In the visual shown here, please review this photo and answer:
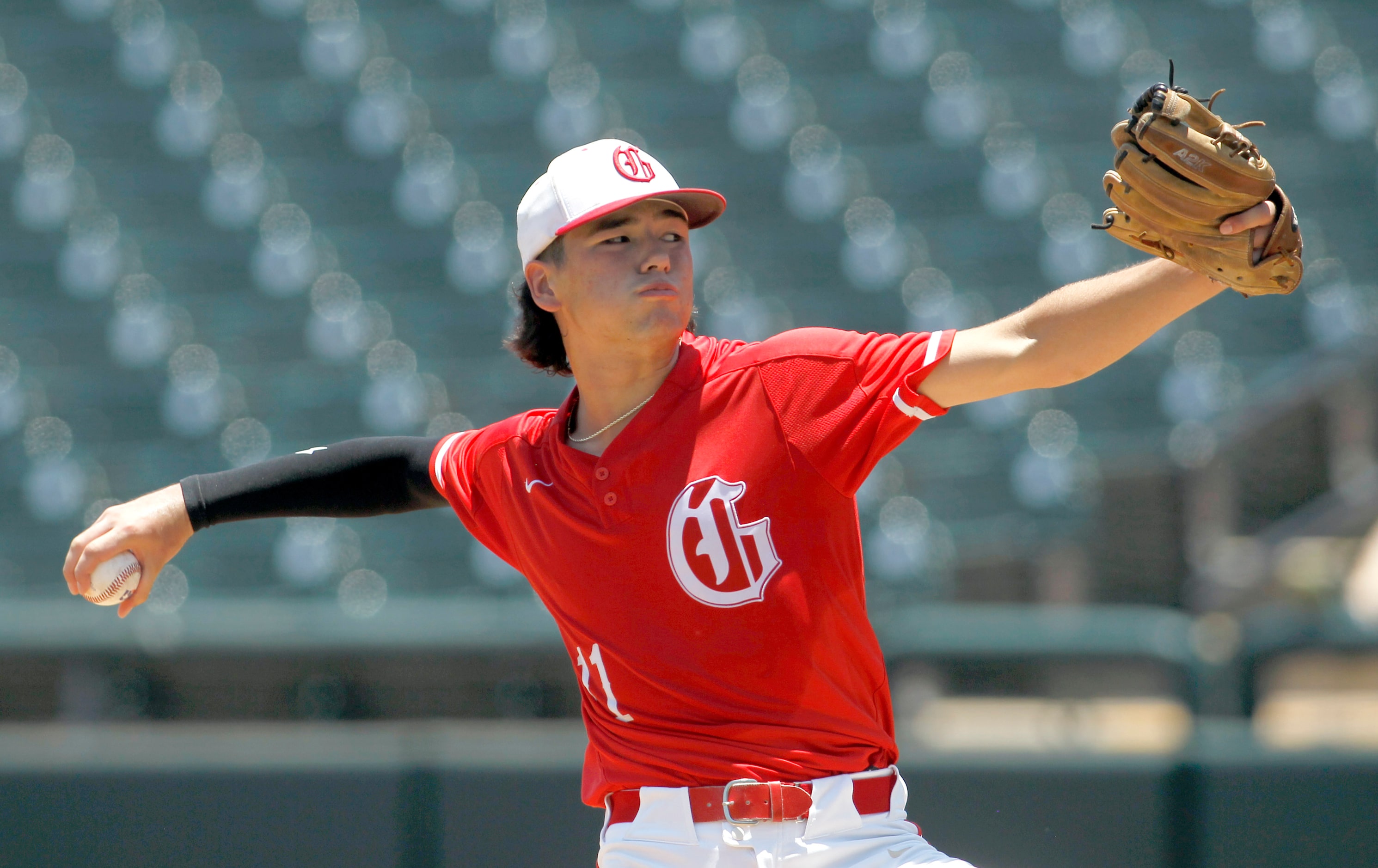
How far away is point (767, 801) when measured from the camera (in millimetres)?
1998

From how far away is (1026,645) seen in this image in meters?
3.97

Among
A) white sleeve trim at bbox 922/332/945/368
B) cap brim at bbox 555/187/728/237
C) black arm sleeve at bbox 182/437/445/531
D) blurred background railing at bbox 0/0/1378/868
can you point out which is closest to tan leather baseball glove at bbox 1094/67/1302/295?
white sleeve trim at bbox 922/332/945/368

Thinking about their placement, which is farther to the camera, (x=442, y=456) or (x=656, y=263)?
(x=442, y=456)

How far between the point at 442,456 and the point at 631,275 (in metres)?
→ 0.53

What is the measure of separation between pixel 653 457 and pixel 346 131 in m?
6.43

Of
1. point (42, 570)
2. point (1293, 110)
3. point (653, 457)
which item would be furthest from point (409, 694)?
point (1293, 110)

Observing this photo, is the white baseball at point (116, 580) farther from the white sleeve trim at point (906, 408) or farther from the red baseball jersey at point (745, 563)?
the white sleeve trim at point (906, 408)

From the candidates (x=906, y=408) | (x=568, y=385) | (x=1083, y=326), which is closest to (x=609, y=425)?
(x=906, y=408)

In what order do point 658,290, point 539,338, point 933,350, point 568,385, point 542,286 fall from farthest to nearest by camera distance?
point 568,385 → point 539,338 → point 542,286 → point 658,290 → point 933,350

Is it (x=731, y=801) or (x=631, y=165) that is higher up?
(x=631, y=165)

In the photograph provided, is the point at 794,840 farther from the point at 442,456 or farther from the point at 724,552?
the point at 442,456

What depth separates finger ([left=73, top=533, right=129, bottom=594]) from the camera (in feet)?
7.13

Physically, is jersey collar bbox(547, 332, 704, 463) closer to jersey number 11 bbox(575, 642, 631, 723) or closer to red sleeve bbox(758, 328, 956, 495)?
red sleeve bbox(758, 328, 956, 495)

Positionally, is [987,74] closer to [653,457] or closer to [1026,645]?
[1026,645]
